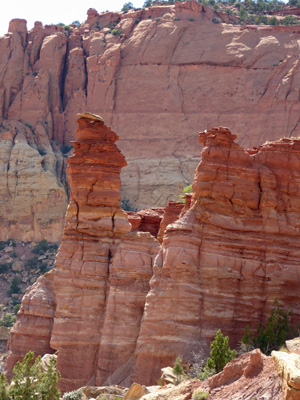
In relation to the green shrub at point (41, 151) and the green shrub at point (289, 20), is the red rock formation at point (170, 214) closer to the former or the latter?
the green shrub at point (41, 151)

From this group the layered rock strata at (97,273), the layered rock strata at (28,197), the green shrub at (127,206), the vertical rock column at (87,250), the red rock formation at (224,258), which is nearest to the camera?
the red rock formation at (224,258)

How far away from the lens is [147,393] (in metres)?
22.7

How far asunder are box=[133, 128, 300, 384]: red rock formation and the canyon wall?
4 centimetres

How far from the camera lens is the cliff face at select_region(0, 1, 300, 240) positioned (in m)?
91.5

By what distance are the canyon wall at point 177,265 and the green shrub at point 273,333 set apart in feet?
3.69

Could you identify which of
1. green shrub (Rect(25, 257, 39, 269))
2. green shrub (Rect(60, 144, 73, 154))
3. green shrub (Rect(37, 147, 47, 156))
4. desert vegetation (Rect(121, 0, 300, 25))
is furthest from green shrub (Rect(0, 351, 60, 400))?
desert vegetation (Rect(121, 0, 300, 25))

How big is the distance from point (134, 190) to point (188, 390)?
237 ft

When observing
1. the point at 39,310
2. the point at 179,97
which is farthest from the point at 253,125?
the point at 39,310

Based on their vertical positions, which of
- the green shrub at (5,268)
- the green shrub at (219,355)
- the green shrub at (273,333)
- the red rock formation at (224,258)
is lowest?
the green shrub at (219,355)

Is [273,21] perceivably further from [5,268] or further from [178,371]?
[178,371]

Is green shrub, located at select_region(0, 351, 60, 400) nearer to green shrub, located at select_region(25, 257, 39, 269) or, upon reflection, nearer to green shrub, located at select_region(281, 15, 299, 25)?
green shrub, located at select_region(25, 257, 39, 269)

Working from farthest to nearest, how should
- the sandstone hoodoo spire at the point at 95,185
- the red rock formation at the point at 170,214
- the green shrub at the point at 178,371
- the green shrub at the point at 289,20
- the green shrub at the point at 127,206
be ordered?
the green shrub at the point at 289,20 < the green shrub at the point at 127,206 < the red rock formation at the point at 170,214 < the sandstone hoodoo spire at the point at 95,185 < the green shrub at the point at 178,371

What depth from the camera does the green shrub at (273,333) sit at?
25672 millimetres

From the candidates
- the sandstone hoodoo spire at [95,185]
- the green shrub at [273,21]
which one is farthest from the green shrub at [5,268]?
the sandstone hoodoo spire at [95,185]
